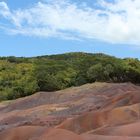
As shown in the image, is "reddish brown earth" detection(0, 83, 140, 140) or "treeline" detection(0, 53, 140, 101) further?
"treeline" detection(0, 53, 140, 101)

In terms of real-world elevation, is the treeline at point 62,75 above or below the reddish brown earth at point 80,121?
above

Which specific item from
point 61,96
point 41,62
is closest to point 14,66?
point 41,62

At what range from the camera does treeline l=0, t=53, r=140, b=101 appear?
53.6m

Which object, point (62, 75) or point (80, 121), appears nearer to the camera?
point (80, 121)

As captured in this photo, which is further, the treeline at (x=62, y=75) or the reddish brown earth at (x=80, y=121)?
the treeline at (x=62, y=75)

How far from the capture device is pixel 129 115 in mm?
20000

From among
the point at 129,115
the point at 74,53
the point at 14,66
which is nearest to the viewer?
the point at 129,115

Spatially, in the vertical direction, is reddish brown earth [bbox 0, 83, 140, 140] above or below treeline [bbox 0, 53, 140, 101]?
below

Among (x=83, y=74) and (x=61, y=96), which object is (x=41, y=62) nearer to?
(x=83, y=74)

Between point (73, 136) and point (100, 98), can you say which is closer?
point (73, 136)

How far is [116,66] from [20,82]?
10537mm

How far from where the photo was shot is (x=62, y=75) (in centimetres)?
5525

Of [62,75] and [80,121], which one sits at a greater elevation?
[62,75]

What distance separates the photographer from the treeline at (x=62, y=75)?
Result: 53625 millimetres
